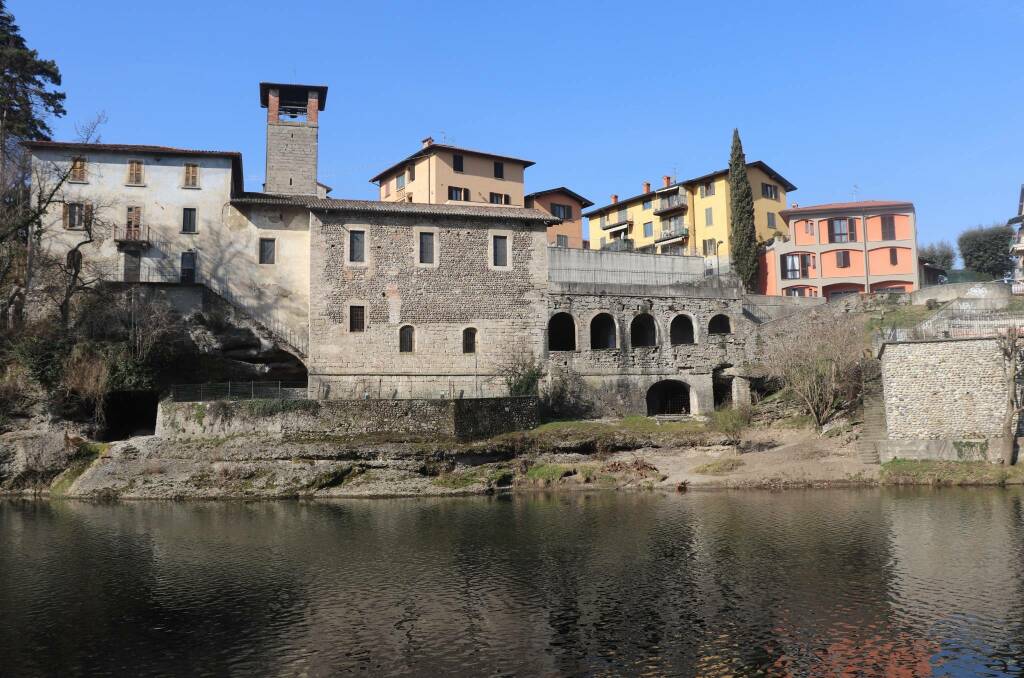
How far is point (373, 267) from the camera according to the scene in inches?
1435

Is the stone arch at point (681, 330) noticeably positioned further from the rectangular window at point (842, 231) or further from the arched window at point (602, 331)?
the rectangular window at point (842, 231)

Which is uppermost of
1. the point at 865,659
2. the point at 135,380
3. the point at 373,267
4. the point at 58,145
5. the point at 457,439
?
the point at 58,145

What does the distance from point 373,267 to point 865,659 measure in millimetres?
27058

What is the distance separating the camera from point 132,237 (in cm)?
3553

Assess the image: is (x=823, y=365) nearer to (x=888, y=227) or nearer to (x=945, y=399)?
(x=945, y=399)

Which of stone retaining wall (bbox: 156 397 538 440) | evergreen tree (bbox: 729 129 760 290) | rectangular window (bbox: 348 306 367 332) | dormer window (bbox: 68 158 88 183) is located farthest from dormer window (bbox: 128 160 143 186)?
evergreen tree (bbox: 729 129 760 290)

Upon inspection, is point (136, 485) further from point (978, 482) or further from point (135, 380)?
point (978, 482)

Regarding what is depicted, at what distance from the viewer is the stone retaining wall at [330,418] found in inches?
1244

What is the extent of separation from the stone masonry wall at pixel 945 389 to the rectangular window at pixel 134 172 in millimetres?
32391

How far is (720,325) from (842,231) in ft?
58.8

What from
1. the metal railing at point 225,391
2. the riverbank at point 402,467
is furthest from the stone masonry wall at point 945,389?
the metal railing at point 225,391

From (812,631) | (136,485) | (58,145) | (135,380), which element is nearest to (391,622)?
(812,631)

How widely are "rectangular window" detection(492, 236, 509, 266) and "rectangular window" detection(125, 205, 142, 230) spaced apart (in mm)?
15710

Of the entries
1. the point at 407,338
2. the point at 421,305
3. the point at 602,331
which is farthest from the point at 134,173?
the point at 602,331
